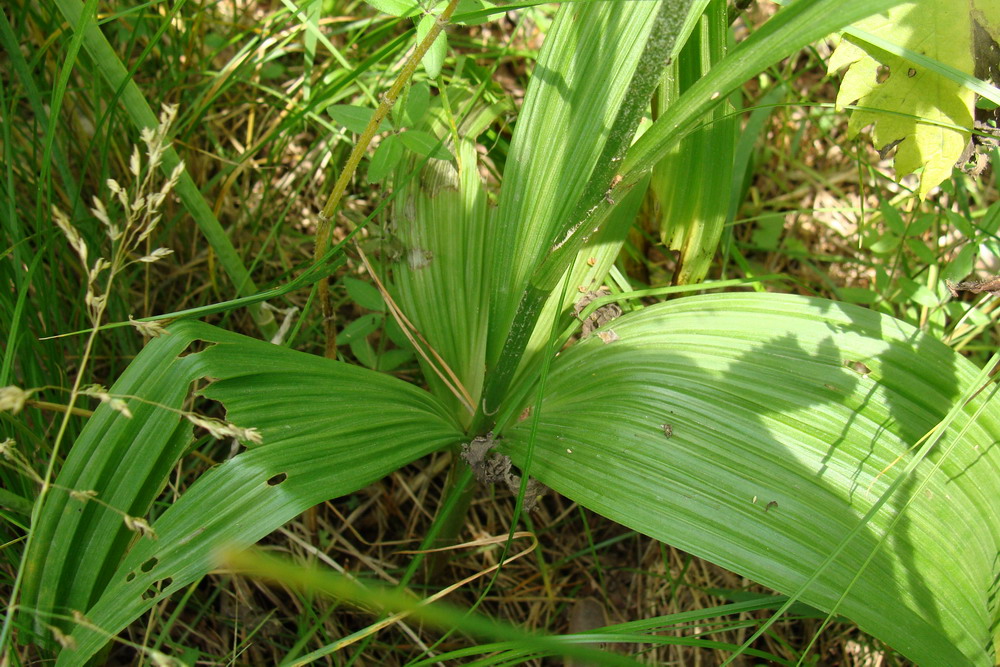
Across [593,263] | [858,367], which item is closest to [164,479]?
[593,263]

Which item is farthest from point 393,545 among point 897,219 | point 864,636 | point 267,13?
point 267,13

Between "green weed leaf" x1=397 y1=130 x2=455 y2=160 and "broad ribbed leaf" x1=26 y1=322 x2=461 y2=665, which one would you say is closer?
"broad ribbed leaf" x1=26 y1=322 x2=461 y2=665

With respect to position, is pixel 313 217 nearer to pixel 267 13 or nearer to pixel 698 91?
pixel 267 13

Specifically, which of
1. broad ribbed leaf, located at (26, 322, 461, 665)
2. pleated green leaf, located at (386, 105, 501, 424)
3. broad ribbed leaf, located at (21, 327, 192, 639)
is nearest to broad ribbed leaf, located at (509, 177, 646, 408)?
pleated green leaf, located at (386, 105, 501, 424)


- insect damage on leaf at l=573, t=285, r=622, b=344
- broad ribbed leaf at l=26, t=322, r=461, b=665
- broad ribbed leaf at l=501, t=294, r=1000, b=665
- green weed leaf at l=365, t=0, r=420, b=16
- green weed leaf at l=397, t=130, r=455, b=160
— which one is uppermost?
green weed leaf at l=365, t=0, r=420, b=16

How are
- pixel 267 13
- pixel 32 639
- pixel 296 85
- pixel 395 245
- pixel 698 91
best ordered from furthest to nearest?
pixel 267 13 → pixel 296 85 → pixel 395 245 → pixel 32 639 → pixel 698 91

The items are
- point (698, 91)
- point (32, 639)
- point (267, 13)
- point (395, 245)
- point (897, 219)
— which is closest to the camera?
point (698, 91)

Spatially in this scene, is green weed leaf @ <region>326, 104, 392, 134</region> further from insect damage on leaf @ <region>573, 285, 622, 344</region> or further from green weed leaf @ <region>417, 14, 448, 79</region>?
insect damage on leaf @ <region>573, 285, 622, 344</region>
